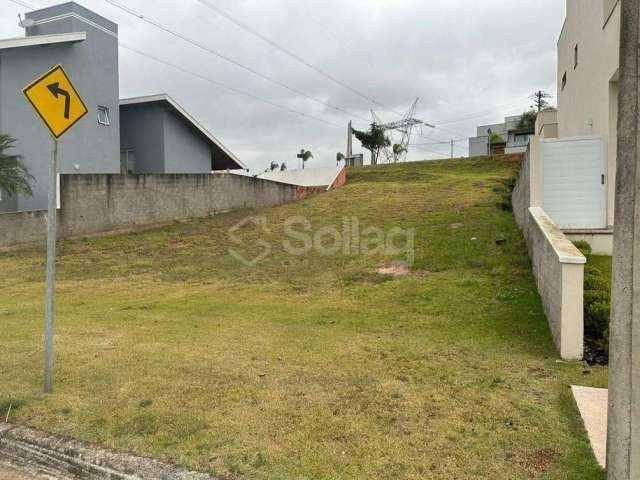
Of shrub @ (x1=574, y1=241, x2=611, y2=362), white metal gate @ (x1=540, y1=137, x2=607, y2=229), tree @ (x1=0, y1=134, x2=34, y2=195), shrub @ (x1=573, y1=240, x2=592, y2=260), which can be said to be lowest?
shrub @ (x1=574, y1=241, x2=611, y2=362)

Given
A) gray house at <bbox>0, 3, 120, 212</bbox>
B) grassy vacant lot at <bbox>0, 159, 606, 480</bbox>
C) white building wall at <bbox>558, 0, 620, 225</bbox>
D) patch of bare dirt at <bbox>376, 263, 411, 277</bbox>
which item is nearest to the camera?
grassy vacant lot at <bbox>0, 159, 606, 480</bbox>

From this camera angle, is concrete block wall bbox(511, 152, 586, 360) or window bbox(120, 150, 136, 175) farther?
window bbox(120, 150, 136, 175)

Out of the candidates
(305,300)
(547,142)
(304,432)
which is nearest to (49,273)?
(304,432)

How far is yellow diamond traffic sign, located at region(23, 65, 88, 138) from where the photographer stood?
12.1ft

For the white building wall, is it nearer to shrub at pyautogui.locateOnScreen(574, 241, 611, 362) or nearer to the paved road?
shrub at pyautogui.locateOnScreen(574, 241, 611, 362)

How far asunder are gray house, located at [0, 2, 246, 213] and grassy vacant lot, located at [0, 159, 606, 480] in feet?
24.2

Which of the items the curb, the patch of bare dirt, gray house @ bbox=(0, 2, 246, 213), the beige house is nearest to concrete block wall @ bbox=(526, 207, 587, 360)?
the beige house

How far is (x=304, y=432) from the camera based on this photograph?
123 inches

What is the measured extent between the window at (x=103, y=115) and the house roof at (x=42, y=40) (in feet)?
8.84

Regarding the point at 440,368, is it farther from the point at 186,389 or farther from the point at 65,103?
the point at 65,103

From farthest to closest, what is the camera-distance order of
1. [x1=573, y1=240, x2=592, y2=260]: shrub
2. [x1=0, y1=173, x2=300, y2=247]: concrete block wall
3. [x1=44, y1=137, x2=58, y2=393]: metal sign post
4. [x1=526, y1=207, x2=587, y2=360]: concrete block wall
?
1. [x1=0, y1=173, x2=300, y2=247]: concrete block wall
2. [x1=573, y1=240, x2=592, y2=260]: shrub
3. [x1=526, y1=207, x2=587, y2=360]: concrete block wall
4. [x1=44, y1=137, x2=58, y2=393]: metal sign post

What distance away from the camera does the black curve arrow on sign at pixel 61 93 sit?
379cm

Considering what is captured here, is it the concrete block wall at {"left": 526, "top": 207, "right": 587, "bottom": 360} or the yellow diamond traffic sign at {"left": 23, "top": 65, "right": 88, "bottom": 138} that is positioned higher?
the yellow diamond traffic sign at {"left": 23, "top": 65, "right": 88, "bottom": 138}

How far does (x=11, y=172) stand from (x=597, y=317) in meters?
16.3
